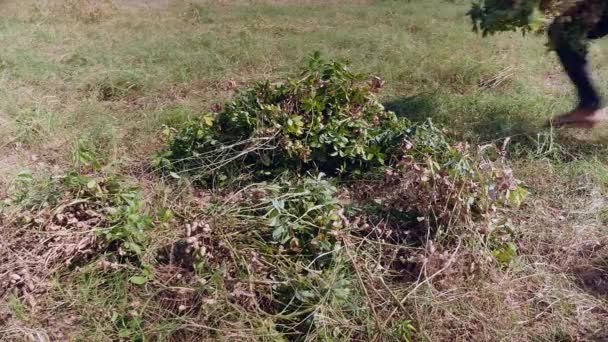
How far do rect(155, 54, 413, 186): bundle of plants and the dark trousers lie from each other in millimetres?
1041

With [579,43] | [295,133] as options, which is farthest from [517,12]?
[295,133]

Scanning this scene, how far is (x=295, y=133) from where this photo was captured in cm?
332

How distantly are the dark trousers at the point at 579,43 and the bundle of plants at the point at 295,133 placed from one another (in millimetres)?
1041

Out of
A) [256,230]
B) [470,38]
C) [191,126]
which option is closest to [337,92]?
[191,126]

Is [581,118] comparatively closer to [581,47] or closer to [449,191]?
[581,47]

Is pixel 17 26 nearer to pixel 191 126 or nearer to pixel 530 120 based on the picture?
pixel 191 126

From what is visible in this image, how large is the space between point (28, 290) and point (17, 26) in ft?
16.3

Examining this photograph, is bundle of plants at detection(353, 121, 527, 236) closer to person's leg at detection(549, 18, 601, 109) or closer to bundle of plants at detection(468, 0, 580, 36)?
bundle of plants at detection(468, 0, 580, 36)

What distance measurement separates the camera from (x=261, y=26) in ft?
20.7

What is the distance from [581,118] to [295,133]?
199cm

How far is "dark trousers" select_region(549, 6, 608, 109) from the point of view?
3.30m

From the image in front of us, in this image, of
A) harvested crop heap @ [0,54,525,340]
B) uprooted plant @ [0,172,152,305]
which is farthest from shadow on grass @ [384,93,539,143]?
uprooted plant @ [0,172,152,305]

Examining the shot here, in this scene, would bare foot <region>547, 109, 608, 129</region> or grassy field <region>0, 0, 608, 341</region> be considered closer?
grassy field <region>0, 0, 608, 341</region>

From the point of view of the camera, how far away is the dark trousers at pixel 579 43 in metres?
3.30
